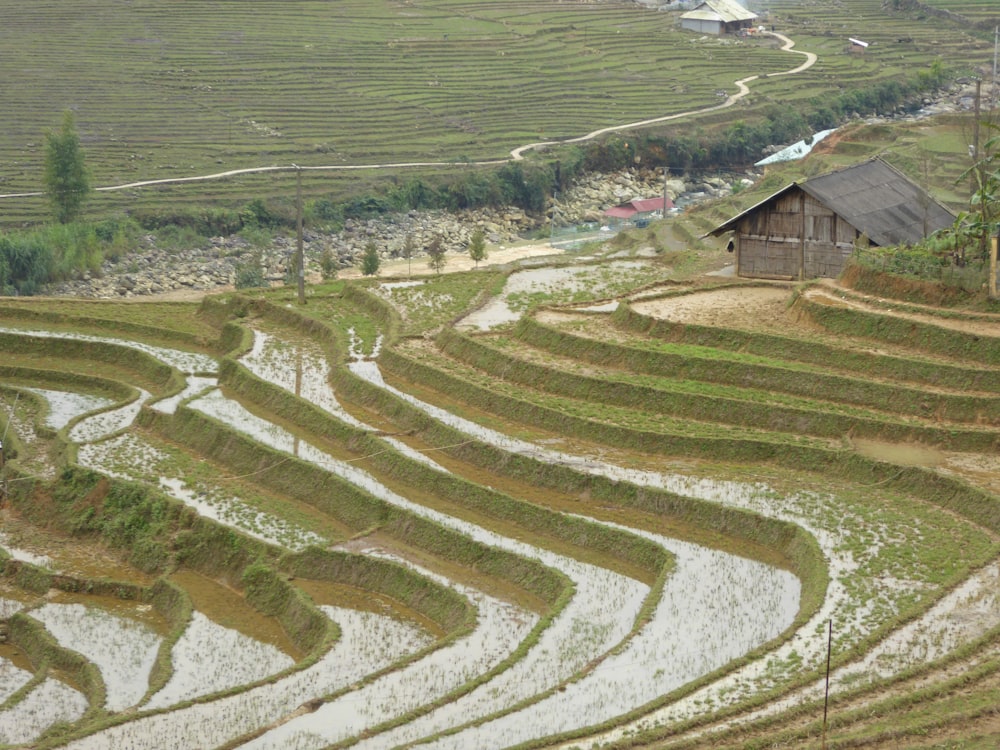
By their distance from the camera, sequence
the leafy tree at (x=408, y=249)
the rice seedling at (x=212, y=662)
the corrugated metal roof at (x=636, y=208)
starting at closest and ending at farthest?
the rice seedling at (x=212, y=662) < the leafy tree at (x=408, y=249) < the corrugated metal roof at (x=636, y=208)

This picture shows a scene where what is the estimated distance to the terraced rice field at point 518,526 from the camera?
53.3ft

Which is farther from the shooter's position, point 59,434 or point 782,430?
point 59,434

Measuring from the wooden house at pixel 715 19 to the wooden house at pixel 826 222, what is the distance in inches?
2021

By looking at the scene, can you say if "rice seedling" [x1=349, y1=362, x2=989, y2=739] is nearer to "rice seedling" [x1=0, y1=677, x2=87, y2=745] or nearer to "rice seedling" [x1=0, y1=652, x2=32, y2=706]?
"rice seedling" [x1=0, y1=677, x2=87, y2=745]

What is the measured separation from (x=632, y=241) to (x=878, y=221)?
13.9 m

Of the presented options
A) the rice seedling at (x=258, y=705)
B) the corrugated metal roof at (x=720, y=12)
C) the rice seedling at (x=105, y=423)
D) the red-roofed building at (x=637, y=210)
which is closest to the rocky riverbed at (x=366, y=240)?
the red-roofed building at (x=637, y=210)

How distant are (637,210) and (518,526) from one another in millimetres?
33538

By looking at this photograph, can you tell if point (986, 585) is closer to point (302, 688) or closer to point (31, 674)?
point (302, 688)

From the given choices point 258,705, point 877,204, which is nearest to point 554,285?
point 877,204

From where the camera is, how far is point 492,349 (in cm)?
2738

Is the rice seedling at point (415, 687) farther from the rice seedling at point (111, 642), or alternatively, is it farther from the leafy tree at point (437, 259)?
the leafy tree at point (437, 259)

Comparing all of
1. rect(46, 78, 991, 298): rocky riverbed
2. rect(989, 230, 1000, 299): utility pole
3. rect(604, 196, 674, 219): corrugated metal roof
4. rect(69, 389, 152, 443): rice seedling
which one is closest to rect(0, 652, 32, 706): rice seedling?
rect(69, 389, 152, 443): rice seedling

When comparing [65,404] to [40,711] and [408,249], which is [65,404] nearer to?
[40,711]

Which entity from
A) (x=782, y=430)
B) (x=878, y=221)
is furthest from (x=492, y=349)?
(x=878, y=221)
